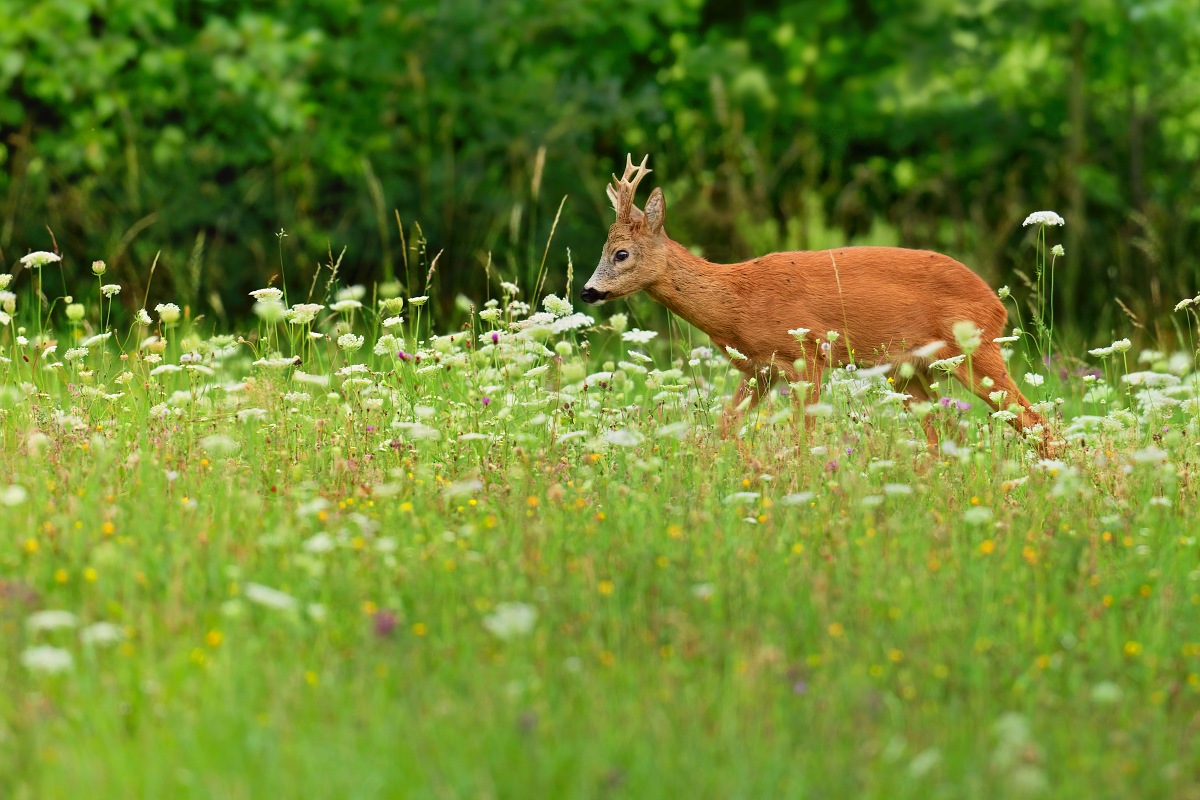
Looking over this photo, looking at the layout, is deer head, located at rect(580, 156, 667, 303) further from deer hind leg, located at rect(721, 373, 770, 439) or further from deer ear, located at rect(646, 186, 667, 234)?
deer hind leg, located at rect(721, 373, 770, 439)

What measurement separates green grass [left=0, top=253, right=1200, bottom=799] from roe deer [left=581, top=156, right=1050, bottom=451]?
110 cm

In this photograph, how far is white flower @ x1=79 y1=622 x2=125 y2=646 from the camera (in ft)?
11.1

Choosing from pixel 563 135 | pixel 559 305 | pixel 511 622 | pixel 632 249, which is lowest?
pixel 563 135

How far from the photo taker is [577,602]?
13.0 feet

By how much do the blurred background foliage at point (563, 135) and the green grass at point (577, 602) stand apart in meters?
4.50

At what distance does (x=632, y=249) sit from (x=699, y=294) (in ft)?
1.18

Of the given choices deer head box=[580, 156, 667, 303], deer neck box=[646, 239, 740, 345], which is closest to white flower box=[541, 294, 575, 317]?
deer head box=[580, 156, 667, 303]

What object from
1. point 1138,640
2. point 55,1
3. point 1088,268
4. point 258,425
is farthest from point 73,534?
point 1088,268

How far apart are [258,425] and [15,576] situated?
1.70 meters

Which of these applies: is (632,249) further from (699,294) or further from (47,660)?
(47,660)

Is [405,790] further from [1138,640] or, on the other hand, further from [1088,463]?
[1088,463]

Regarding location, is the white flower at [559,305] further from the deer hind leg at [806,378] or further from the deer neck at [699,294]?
the deer neck at [699,294]

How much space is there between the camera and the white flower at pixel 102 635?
3381 mm

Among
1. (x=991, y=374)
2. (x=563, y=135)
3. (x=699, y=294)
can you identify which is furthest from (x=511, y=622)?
(x=563, y=135)
